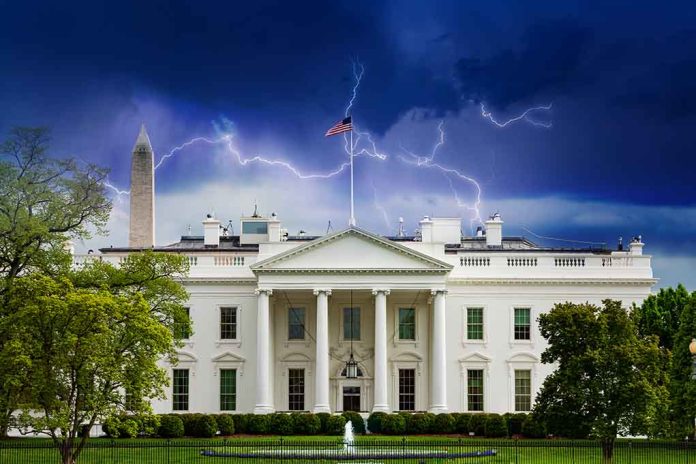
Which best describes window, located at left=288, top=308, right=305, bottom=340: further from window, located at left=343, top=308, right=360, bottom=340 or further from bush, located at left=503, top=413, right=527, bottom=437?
bush, located at left=503, top=413, right=527, bottom=437

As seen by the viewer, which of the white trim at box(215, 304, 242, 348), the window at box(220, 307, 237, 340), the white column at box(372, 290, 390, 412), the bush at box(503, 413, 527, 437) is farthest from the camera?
the window at box(220, 307, 237, 340)

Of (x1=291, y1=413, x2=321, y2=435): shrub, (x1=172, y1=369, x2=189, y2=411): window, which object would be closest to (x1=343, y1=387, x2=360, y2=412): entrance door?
(x1=291, y1=413, x2=321, y2=435): shrub

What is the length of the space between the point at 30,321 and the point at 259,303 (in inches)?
954

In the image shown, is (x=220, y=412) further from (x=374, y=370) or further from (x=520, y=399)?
(x=520, y=399)

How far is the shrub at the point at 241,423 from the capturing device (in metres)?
68.9

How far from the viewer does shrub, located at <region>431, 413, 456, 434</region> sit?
68.6 m

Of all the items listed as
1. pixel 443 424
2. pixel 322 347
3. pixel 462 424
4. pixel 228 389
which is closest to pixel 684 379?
pixel 462 424

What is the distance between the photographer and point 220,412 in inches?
2931

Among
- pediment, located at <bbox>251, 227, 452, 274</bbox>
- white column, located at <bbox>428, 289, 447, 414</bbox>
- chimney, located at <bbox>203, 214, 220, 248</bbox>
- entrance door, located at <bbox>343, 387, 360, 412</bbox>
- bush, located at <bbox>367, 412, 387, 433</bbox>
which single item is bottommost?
bush, located at <bbox>367, 412, 387, 433</bbox>

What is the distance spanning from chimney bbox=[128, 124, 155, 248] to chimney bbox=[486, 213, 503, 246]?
2344 centimetres

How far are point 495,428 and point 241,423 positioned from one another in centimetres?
1358

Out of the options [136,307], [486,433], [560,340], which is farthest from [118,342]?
[486,433]

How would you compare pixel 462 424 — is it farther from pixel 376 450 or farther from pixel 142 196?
pixel 142 196

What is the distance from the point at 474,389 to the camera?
74.6 metres
